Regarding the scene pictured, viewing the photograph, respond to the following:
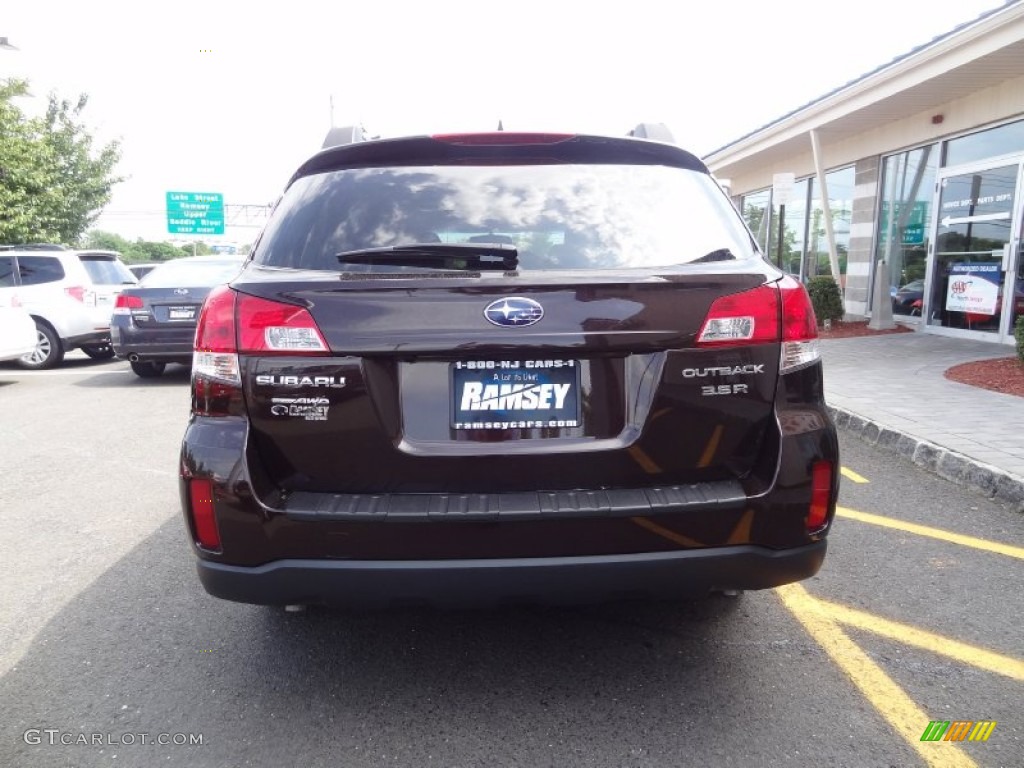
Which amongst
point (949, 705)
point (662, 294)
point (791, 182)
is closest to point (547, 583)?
point (662, 294)

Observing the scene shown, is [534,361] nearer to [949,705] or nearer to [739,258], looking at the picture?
[739,258]

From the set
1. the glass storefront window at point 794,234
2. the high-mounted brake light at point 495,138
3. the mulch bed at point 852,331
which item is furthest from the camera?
the glass storefront window at point 794,234

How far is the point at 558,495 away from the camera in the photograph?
207 cm

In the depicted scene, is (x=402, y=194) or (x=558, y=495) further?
(x=402, y=194)

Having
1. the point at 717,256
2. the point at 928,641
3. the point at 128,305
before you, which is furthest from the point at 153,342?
the point at 928,641

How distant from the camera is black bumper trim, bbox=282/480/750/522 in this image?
6.57 feet

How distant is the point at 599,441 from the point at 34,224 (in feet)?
69.4

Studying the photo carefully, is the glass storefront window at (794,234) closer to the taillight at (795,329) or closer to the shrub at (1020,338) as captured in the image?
the shrub at (1020,338)

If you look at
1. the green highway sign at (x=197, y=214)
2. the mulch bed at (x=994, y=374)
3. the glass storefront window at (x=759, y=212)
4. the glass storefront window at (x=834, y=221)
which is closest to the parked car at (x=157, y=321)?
the mulch bed at (x=994, y=374)

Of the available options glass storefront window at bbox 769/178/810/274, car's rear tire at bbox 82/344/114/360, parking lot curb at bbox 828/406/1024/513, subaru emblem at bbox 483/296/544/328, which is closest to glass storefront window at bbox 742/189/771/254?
glass storefront window at bbox 769/178/810/274

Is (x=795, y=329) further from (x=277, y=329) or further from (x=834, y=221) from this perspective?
(x=834, y=221)

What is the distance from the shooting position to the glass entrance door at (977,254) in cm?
958

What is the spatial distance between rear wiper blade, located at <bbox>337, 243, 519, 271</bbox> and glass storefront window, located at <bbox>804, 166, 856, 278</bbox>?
1320 centimetres

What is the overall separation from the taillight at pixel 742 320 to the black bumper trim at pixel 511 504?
445 mm
